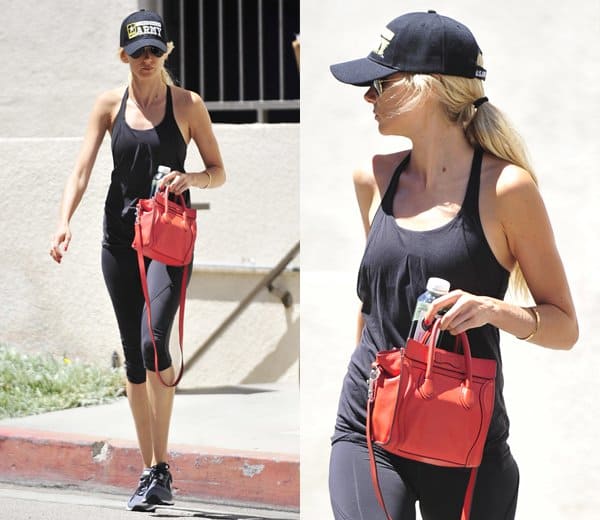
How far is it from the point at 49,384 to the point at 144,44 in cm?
308

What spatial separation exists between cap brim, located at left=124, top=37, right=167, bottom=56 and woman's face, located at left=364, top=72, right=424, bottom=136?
108 inches

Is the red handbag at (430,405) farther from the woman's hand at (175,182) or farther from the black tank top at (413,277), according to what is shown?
the woman's hand at (175,182)

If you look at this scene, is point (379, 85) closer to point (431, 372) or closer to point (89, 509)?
point (431, 372)

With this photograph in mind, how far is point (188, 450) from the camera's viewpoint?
6305 millimetres

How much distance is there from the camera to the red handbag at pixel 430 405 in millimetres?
2732

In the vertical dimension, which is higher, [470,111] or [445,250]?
[470,111]

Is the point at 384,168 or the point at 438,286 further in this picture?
Answer: the point at 384,168

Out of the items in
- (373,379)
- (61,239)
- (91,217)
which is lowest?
(91,217)

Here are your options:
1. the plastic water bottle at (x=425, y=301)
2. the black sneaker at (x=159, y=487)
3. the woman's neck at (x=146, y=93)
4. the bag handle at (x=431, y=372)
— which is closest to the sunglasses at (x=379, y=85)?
the plastic water bottle at (x=425, y=301)

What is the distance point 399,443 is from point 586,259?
174 centimetres

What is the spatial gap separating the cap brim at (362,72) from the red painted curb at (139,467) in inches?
127

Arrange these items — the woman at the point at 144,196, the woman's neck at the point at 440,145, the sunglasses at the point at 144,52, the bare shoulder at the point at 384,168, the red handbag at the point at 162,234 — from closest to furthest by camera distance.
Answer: the woman's neck at the point at 440,145, the bare shoulder at the point at 384,168, the red handbag at the point at 162,234, the woman at the point at 144,196, the sunglasses at the point at 144,52

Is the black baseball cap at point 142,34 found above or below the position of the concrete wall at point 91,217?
above

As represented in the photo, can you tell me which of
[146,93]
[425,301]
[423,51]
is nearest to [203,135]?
[146,93]
